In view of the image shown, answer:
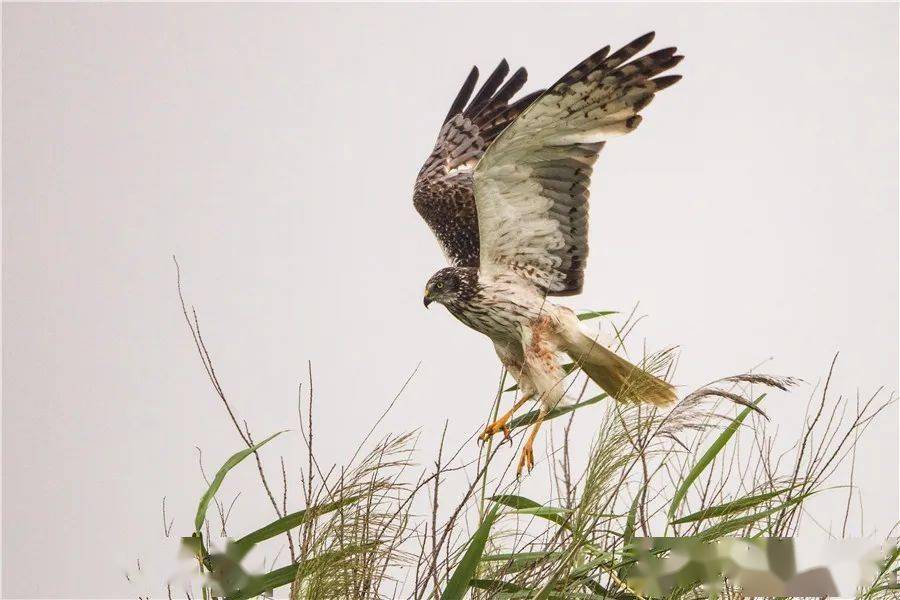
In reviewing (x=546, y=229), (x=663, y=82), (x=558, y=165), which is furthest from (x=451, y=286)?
(x=663, y=82)

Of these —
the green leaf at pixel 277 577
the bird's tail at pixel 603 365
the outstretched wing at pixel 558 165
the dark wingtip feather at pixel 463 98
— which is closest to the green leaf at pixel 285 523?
the green leaf at pixel 277 577

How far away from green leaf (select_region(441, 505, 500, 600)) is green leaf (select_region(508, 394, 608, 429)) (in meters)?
0.54

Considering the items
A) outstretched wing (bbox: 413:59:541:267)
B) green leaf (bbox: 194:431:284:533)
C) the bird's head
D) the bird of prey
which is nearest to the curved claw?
the bird of prey

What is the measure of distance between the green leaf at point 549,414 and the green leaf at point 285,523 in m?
0.61

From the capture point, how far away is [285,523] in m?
1.85

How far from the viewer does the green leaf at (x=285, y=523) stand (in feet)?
6.07

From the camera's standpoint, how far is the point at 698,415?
6.15ft

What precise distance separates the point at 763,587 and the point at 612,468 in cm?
41

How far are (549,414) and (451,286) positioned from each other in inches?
20.4

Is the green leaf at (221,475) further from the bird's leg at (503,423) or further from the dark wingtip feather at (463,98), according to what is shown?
the dark wingtip feather at (463,98)

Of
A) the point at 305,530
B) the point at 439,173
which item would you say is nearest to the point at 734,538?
the point at 305,530

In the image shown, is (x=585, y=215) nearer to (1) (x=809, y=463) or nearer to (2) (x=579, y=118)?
(2) (x=579, y=118)

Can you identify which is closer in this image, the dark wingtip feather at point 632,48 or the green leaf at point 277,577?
the green leaf at point 277,577

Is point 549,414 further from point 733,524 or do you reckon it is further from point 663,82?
point 663,82
